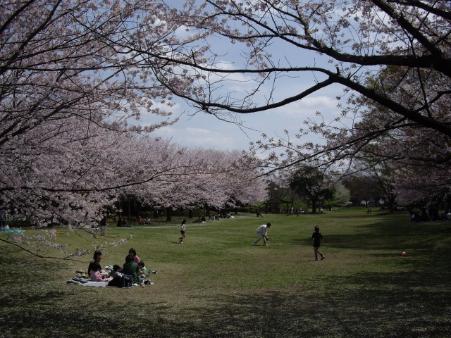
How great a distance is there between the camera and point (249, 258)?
859 inches

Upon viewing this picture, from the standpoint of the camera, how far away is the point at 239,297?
1187 centimetres

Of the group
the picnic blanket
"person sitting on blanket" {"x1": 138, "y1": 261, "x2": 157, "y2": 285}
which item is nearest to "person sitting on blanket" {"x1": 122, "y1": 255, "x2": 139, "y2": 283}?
"person sitting on blanket" {"x1": 138, "y1": 261, "x2": 157, "y2": 285}

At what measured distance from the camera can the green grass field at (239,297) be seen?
26.9 feet

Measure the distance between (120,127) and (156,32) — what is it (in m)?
3.03

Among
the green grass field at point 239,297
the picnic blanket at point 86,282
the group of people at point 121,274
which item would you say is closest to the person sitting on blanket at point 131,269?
the group of people at point 121,274

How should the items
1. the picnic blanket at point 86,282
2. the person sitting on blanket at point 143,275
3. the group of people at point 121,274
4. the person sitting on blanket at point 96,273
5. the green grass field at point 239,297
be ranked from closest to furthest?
the green grass field at point 239,297
the picnic blanket at point 86,282
the group of people at point 121,274
the person sitting on blanket at point 96,273
the person sitting on blanket at point 143,275

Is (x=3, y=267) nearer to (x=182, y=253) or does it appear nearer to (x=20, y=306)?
(x=20, y=306)

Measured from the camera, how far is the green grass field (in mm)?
8195

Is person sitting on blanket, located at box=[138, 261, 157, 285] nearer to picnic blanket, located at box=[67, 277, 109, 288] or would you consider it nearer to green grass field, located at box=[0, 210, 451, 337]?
green grass field, located at box=[0, 210, 451, 337]

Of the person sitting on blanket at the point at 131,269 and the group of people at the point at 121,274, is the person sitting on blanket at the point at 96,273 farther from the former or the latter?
the person sitting on blanket at the point at 131,269

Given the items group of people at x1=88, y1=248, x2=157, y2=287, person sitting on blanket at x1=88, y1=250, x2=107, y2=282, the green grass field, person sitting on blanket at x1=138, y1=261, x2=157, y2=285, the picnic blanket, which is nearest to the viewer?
the green grass field

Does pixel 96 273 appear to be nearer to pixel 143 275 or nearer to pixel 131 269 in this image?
pixel 131 269

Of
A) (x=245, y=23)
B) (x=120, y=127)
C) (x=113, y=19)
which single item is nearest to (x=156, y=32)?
(x=113, y=19)

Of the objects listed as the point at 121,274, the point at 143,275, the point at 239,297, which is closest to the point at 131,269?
the point at 121,274
